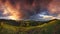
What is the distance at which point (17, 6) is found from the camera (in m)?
2.12

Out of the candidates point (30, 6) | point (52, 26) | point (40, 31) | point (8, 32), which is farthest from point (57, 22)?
point (8, 32)

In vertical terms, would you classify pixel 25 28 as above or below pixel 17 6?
below

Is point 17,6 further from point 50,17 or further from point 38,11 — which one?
point 50,17

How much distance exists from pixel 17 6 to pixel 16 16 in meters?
0.11

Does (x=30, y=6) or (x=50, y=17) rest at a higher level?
(x=30, y=6)

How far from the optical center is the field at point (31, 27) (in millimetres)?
2070

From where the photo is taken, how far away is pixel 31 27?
2082 millimetres

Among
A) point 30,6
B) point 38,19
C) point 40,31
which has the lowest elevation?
point 40,31

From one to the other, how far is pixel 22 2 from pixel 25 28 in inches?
11.4

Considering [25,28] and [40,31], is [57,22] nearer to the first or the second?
[40,31]

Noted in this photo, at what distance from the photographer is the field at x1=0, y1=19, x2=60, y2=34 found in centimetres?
207

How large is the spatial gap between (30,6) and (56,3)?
29 cm

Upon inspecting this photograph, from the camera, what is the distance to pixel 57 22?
81.7 inches

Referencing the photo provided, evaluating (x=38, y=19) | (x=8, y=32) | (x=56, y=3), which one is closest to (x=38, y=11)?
(x=38, y=19)
